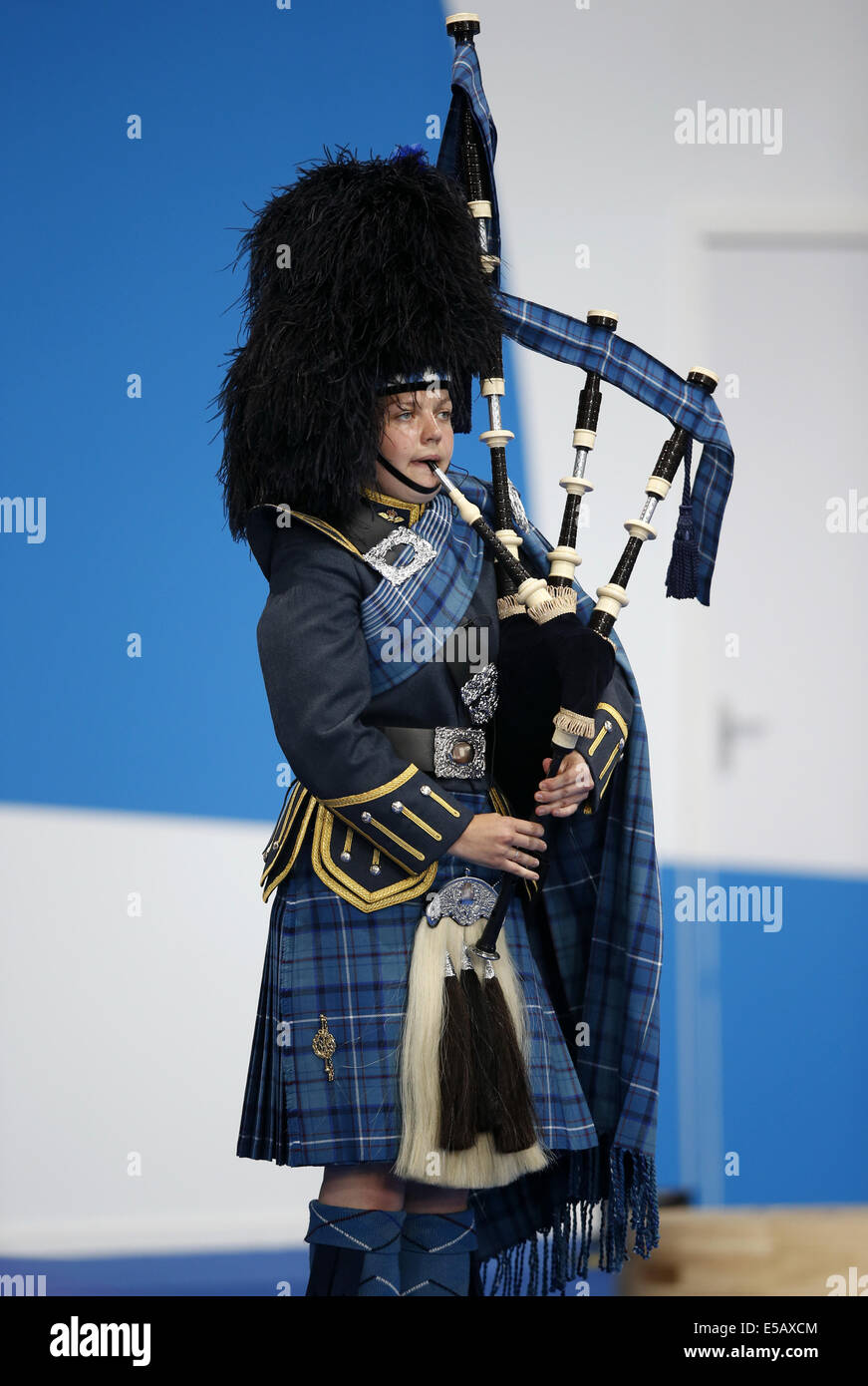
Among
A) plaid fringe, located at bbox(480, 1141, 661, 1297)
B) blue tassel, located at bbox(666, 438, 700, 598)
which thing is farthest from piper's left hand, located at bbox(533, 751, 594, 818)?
plaid fringe, located at bbox(480, 1141, 661, 1297)

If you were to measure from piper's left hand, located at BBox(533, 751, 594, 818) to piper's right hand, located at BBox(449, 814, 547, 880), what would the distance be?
4 centimetres

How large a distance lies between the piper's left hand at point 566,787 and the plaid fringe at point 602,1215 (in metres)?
0.51

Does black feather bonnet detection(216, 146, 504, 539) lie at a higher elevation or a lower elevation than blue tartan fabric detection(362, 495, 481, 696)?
higher

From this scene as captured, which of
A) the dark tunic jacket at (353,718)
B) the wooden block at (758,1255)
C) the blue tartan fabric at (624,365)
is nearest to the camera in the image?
the dark tunic jacket at (353,718)

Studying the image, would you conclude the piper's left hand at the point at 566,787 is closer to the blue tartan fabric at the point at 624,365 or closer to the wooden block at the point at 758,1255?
the blue tartan fabric at the point at 624,365

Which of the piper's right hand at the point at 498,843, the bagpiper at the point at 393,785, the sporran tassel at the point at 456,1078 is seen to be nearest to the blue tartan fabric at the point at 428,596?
the bagpiper at the point at 393,785

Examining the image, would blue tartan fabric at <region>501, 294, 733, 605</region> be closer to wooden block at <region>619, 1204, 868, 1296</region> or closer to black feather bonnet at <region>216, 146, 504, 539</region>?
black feather bonnet at <region>216, 146, 504, 539</region>

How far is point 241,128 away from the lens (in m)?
3.46

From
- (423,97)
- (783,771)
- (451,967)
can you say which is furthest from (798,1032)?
(423,97)

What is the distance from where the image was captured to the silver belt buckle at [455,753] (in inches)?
84.5

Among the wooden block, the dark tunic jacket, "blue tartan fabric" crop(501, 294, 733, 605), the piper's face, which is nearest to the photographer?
the dark tunic jacket

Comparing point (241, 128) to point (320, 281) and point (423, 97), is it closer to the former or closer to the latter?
point (423, 97)

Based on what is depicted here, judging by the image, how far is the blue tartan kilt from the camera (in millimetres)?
2064

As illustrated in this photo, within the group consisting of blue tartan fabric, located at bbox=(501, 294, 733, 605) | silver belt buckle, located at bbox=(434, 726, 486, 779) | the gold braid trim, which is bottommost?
silver belt buckle, located at bbox=(434, 726, 486, 779)
